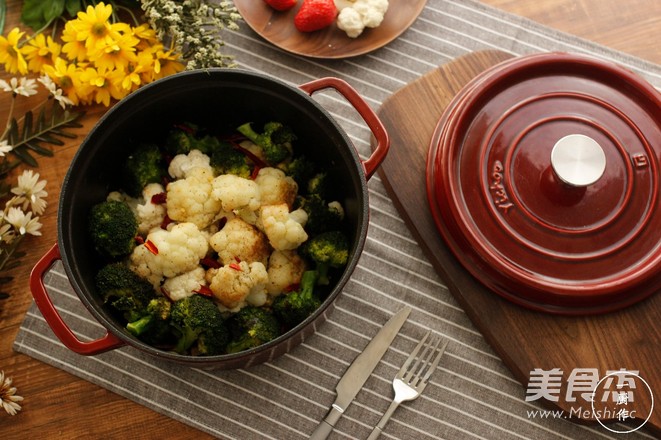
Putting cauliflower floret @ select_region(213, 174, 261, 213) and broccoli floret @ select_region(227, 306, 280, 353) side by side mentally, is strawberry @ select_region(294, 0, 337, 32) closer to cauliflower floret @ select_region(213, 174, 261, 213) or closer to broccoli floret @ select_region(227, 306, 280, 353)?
cauliflower floret @ select_region(213, 174, 261, 213)

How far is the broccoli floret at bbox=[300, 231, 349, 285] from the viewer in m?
1.31

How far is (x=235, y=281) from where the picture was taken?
126cm

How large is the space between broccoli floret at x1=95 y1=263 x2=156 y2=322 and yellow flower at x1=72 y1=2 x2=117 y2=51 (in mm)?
556

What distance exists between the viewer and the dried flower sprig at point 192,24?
55.4 inches

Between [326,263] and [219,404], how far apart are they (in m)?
0.46

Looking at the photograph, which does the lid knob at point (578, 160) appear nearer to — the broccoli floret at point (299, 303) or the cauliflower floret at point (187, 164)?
the broccoli floret at point (299, 303)

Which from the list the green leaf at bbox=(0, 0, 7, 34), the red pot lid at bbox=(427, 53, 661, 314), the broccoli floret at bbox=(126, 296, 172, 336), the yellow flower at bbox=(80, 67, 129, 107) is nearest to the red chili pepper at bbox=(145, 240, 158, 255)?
the broccoli floret at bbox=(126, 296, 172, 336)

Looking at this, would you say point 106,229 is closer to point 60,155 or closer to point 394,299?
point 60,155

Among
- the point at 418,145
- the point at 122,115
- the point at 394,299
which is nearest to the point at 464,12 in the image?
the point at 418,145

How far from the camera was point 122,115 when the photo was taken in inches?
51.1

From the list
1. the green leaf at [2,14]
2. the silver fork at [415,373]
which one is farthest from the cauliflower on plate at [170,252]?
the green leaf at [2,14]

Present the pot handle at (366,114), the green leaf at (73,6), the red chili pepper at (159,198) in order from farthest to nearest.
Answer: the green leaf at (73,6) < the red chili pepper at (159,198) < the pot handle at (366,114)

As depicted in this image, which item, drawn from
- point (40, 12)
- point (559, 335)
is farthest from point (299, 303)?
point (40, 12)

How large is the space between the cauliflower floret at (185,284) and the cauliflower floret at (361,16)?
0.75m
